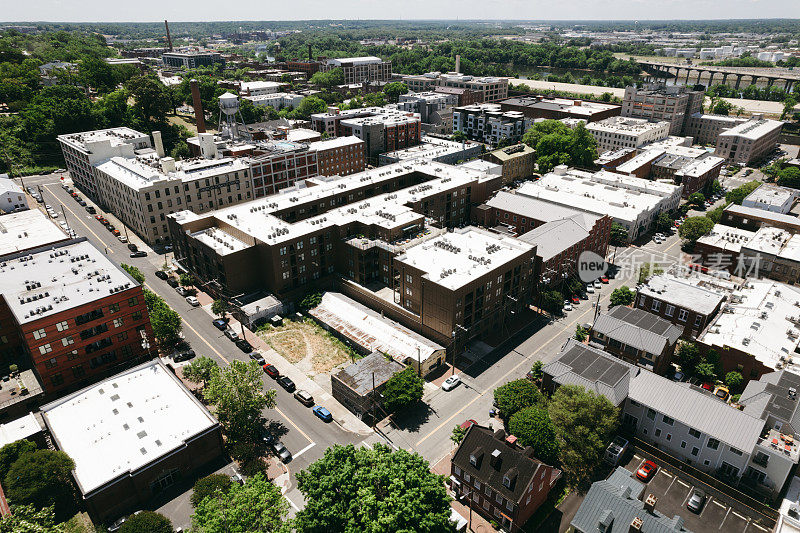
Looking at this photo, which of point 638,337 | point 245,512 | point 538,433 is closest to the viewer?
point 245,512

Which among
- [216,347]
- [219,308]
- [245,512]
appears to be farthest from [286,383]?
[245,512]

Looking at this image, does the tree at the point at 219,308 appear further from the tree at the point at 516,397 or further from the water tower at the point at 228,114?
the water tower at the point at 228,114

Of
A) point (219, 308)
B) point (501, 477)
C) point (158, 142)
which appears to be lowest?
point (219, 308)

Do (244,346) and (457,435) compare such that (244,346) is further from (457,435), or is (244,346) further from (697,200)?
(697,200)

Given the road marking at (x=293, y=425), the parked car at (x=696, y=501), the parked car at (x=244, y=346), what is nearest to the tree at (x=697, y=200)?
the parked car at (x=696, y=501)

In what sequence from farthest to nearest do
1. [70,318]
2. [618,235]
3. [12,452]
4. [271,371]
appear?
1. [618,235]
2. [271,371]
3. [70,318]
4. [12,452]

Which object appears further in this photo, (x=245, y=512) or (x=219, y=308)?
(x=219, y=308)

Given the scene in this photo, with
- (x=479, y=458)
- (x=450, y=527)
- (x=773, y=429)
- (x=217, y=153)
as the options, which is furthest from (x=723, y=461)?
(x=217, y=153)

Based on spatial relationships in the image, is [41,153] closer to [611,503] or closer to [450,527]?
[450,527]
